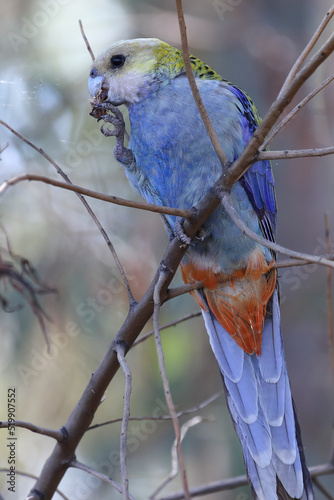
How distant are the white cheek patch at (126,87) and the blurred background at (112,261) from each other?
55.6 inches

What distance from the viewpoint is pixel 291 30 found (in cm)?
534

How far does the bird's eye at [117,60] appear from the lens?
2.83m

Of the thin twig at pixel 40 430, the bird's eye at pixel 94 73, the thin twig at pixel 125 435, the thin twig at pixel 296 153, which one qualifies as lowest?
the thin twig at pixel 125 435

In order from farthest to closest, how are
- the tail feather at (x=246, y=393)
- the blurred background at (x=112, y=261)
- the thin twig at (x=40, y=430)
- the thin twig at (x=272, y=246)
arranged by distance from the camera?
the blurred background at (x=112, y=261), the tail feather at (x=246, y=393), the thin twig at (x=40, y=430), the thin twig at (x=272, y=246)

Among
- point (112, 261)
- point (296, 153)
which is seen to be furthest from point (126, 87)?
point (112, 261)

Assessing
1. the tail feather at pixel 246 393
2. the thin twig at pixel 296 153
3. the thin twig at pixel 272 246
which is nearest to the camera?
the thin twig at pixel 272 246

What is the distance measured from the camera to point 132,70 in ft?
9.11

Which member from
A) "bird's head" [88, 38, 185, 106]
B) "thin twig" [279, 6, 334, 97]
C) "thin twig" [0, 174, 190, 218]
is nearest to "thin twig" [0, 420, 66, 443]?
"thin twig" [0, 174, 190, 218]

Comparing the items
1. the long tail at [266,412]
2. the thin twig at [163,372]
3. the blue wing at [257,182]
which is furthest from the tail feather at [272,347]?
the thin twig at [163,372]

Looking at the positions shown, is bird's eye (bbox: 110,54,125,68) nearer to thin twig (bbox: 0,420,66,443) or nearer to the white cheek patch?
the white cheek patch

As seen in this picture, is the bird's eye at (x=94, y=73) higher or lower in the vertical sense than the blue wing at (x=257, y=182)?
higher

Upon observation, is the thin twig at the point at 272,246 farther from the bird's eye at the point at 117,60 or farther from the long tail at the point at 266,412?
the bird's eye at the point at 117,60

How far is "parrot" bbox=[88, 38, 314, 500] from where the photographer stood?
8.36ft

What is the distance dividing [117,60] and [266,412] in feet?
6.08
